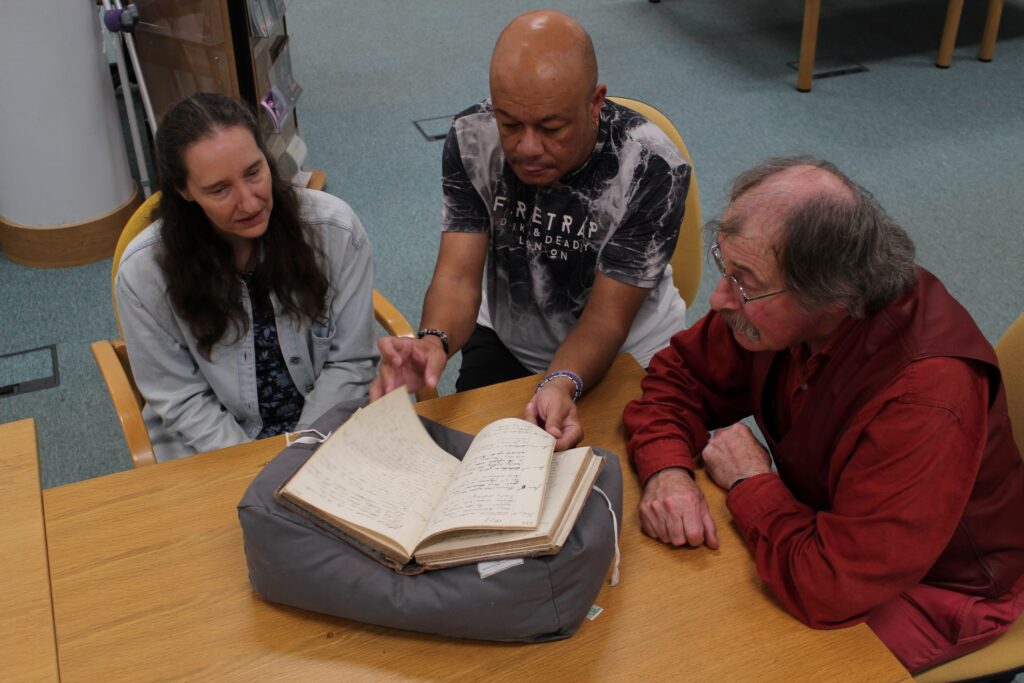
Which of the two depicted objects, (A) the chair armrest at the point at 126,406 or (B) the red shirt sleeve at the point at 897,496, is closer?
(B) the red shirt sleeve at the point at 897,496

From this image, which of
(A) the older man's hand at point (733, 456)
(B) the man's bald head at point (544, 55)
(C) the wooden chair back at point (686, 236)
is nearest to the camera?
(A) the older man's hand at point (733, 456)

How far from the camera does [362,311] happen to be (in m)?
1.98

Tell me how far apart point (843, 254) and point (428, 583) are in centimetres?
69

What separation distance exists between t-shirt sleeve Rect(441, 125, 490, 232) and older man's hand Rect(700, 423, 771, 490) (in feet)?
2.25

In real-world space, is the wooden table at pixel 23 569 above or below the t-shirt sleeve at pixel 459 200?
below

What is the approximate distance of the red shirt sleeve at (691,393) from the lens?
159 cm

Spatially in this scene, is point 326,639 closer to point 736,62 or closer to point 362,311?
point 362,311

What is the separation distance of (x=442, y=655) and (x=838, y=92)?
13.8 ft

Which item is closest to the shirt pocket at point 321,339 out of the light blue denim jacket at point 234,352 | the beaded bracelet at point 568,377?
the light blue denim jacket at point 234,352

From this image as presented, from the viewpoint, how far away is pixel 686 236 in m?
2.21

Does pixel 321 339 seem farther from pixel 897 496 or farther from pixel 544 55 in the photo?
pixel 897 496

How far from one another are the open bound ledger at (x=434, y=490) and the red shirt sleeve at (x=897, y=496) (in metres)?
0.33

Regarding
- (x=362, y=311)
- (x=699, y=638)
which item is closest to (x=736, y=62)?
(x=362, y=311)

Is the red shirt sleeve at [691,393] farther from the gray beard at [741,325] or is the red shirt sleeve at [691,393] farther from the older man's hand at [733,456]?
the gray beard at [741,325]
